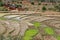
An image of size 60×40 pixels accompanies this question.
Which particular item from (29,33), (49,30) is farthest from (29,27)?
(49,30)

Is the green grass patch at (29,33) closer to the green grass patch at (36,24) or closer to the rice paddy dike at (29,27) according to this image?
the rice paddy dike at (29,27)

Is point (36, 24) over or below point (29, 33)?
over

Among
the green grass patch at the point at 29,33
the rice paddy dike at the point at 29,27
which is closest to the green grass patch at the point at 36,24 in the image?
the rice paddy dike at the point at 29,27

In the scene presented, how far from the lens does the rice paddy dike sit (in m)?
4.78

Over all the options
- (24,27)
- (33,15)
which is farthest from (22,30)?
(33,15)

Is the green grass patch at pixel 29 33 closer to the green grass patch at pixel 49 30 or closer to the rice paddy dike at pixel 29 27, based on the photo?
the rice paddy dike at pixel 29 27

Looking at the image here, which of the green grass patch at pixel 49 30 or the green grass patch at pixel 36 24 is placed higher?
the green grass patch at pixel 36 24

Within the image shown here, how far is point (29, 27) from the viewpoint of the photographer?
16.5 feet

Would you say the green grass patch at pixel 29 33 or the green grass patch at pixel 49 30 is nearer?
the green grass patch at pixel 29 33

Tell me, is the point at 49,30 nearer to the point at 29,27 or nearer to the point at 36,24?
the point at 36,24

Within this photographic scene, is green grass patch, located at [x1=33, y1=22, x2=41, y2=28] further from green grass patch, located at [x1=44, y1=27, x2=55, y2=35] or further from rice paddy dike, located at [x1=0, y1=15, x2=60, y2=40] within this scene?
green grass patch, located at [x1=44, y1=27, x2=55, y2=35]

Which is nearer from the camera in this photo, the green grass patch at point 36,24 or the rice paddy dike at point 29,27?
the rice paddy dike at point 29,27

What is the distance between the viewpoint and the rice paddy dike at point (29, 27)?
4781 millimetres

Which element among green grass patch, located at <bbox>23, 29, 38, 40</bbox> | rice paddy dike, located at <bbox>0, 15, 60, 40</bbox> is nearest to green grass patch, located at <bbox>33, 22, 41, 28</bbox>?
rice paddy dike, located at <bbox>0, 15, 60, 40</bbox>
